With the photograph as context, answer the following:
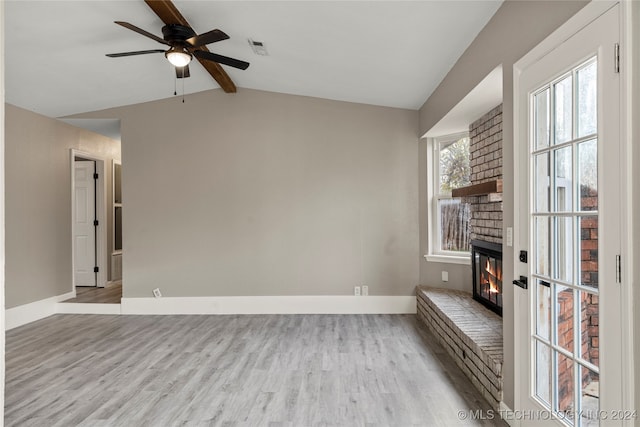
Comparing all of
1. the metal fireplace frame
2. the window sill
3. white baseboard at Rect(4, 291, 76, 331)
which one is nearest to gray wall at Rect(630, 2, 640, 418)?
the metal fireplace frame

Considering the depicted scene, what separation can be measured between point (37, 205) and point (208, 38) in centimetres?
362

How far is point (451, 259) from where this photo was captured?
4.18 meters

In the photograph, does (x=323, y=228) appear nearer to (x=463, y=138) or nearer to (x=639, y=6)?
(x=463, y=138)

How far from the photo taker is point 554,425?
5.69ft

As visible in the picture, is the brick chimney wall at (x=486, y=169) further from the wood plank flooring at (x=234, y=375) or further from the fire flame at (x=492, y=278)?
the wood plank flooring at (x=234, y=375)

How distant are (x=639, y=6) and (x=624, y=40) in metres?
0.12

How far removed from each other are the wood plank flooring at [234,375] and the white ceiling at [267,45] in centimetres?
272

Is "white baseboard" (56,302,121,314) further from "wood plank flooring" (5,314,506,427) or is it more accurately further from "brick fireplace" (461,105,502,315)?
"brick fireplace" (461,105,502,315)

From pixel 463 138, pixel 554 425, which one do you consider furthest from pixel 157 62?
pixel 554 425

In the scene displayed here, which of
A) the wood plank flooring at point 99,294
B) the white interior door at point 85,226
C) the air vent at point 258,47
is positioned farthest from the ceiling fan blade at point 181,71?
the white interior door at point 85,226

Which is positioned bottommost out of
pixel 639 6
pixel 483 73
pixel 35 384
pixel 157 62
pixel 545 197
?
pixel 35 384

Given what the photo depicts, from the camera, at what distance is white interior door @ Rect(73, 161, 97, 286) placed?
5758 mm

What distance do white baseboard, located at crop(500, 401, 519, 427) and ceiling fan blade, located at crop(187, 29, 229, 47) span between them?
3.12 m

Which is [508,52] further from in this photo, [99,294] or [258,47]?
[99,294]
